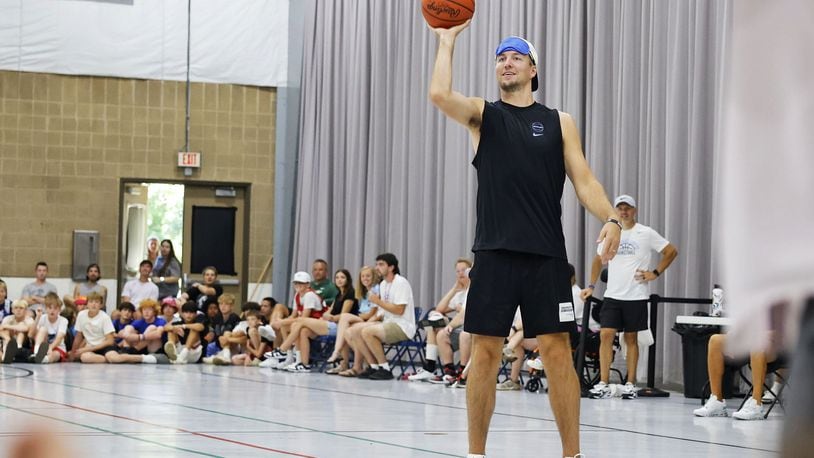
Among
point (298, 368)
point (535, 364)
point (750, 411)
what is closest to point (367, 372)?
point (298, 368)

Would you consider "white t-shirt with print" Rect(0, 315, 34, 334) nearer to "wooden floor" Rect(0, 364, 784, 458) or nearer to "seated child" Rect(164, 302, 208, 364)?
"seated child" Rect(164, 302, 208, 364)

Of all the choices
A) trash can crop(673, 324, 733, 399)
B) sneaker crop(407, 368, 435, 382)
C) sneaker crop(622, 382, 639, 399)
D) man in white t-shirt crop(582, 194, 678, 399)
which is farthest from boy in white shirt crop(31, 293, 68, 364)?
trash can crop(673, 324, 733, 399)

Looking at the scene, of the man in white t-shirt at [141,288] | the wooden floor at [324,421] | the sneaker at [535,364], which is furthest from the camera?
the man in white t-shirt at [141,288]

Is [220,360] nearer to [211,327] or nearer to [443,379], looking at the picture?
[211,327]

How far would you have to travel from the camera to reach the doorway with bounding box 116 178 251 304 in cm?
1931

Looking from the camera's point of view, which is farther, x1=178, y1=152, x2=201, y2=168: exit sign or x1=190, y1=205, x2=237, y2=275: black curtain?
x1=190, y1=205, x2=237, y2=275: black curtain

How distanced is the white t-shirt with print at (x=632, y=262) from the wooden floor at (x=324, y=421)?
0.96m

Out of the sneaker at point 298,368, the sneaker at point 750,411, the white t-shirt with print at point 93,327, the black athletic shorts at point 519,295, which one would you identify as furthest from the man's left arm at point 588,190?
the white t-shirt with print at point 93,327

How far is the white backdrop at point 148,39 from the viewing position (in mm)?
18391

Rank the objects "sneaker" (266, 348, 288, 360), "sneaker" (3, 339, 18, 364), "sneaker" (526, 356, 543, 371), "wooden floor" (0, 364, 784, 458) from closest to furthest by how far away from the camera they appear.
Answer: "wooden floor" (0, 364, 784, 458) → "sneaker" (526, 356, 543, 371) → "sneaker" (3, 339, 18, 364) → "sneaker" (266, 348, 288, 360)

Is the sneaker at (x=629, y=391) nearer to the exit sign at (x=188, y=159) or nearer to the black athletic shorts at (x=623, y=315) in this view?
the black athletic shorts at (x=623, y=315)

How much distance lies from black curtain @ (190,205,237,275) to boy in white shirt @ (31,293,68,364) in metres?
4.01

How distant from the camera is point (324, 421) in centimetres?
807

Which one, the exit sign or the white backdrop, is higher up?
the white backdrop
